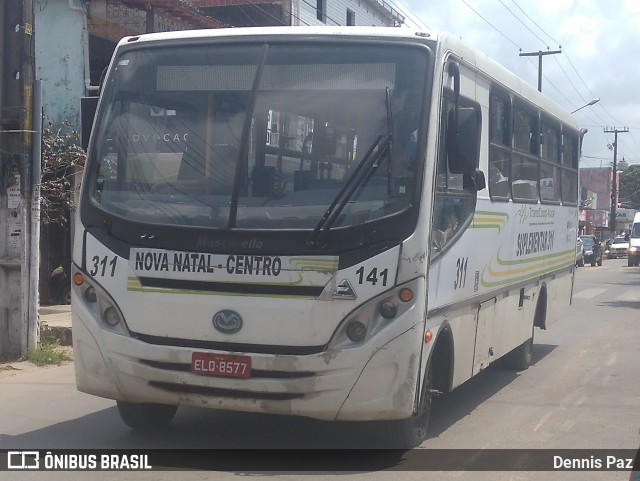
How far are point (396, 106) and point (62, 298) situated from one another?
10.6 m

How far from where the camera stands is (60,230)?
15977 millimetres

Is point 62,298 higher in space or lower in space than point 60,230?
lower

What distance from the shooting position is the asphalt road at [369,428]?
635 cm

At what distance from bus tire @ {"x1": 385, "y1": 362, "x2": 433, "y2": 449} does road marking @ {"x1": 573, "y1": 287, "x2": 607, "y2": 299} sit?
1675 centimetres

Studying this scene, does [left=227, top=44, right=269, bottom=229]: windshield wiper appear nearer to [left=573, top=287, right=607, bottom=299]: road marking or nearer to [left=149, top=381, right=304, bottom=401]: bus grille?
[left=149, top=381, right=304, bottom=401]: bus grille

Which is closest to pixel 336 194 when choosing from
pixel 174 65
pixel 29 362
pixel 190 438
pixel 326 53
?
pixel 326 53

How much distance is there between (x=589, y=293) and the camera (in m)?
24.2

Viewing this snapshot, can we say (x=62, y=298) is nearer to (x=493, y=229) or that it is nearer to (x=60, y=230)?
(x=60, y=230)

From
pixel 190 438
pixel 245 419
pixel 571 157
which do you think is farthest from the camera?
pixel 571 157

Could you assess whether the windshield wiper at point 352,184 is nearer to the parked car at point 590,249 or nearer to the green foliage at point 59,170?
the green foliage at point 59,170

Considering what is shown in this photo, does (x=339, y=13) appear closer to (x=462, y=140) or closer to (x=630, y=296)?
(x=630, y=296)

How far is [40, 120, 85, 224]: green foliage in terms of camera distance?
14.2 meters

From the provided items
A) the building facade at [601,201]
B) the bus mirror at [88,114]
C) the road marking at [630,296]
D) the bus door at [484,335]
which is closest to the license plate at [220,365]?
the bus mirror at [88,114]

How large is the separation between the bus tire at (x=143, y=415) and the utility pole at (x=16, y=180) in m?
3.55
